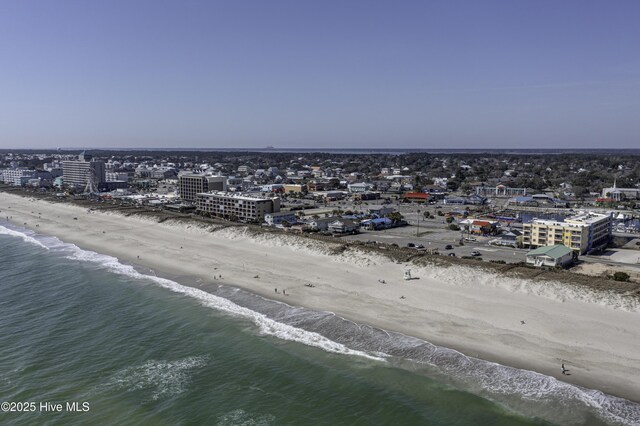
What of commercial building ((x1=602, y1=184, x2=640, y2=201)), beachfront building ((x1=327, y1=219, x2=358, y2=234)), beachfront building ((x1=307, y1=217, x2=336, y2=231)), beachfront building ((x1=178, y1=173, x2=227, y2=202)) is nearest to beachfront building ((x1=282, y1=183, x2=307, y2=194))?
beachfront building ((x1=178, y1=173, x2=227, y2=202))

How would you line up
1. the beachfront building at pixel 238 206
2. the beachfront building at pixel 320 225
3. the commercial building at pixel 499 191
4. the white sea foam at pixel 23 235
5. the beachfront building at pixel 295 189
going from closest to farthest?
1. the white sea foam at pixel 23 235
2. the beachfront building at pixel 320 225
3. the beachfront building at pixel 238 206
4. the commercial building at pixel 499 191
5. the beachfront building at pixel 295 189

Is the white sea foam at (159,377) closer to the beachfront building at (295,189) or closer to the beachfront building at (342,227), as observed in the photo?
the beachfront building at (342,227)

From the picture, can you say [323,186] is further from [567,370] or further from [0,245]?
[567,370]

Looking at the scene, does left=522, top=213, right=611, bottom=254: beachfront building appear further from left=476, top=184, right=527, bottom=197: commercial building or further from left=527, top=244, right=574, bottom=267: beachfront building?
left=476, top=184, right=527, bottom=197: commercial building

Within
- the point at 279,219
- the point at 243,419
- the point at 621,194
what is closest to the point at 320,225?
the point at 279,219

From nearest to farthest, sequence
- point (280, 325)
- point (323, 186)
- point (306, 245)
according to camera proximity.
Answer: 1. point (280, 325)
2. point (306, 245)
3. point (323, 186)

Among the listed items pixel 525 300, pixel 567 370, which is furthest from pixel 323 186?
pixel 567 370

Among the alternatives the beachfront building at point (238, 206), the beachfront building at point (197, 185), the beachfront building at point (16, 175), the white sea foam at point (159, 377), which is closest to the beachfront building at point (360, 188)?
the beachfront building at point (197, 185)

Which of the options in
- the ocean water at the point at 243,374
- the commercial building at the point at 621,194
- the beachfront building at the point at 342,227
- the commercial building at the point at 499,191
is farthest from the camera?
the commercial building at the point at 499,191
